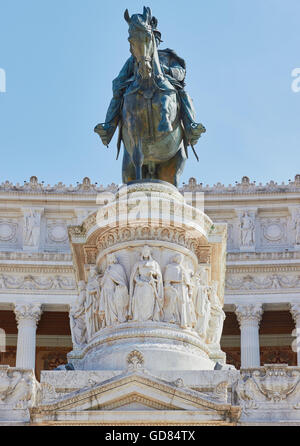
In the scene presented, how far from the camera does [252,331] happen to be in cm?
4928

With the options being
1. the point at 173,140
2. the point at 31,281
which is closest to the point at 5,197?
the point at 31,281

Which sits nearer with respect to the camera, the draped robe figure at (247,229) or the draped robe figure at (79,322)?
the draped robe figure at (79,322)

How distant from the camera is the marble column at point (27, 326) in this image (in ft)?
159

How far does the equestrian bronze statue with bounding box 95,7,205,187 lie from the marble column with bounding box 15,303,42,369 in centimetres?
2745

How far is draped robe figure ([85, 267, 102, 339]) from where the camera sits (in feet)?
63.1

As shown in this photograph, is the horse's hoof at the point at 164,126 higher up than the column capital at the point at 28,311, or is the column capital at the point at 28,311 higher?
the column capital at the point at 28,311

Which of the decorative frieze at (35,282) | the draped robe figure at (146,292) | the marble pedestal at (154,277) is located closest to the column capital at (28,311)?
the decorative frieze at (35,282)

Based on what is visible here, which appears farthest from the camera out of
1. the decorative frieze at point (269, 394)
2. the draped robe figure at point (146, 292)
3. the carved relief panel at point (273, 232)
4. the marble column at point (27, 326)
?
the carved relief panel at point (273, 232)

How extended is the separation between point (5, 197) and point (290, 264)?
48.4 feet

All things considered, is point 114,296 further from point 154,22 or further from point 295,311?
point 295,311

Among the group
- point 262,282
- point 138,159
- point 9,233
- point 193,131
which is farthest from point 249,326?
point 138,159

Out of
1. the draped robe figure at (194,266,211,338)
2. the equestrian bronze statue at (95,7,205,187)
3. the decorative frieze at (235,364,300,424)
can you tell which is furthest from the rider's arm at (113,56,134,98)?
the decorative frieze at (235,364,300,424)

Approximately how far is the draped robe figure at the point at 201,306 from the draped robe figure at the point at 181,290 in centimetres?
18

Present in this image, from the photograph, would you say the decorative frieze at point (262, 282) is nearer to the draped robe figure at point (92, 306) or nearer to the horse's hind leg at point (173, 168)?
the horse's hind leg at point (173, 168)
